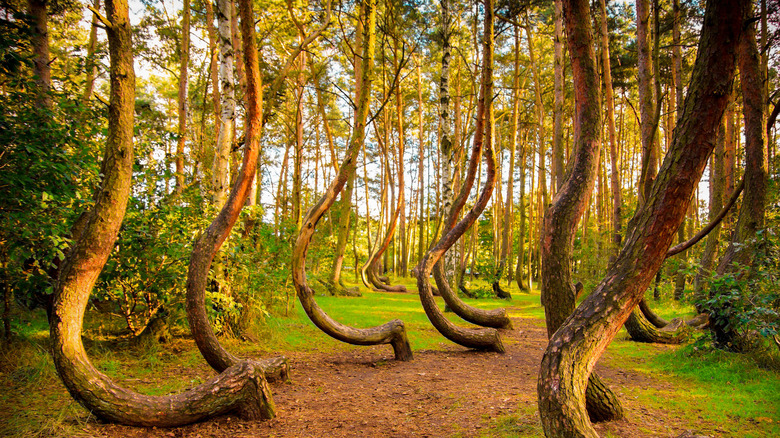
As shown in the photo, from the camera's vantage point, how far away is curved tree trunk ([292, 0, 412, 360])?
559 centimetres

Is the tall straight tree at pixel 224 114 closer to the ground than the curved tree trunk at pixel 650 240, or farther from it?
farther from it

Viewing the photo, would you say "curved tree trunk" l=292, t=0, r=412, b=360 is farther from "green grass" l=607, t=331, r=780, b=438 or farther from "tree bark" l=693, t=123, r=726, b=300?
"tree bark" l=693, t=123, r=726, b=300

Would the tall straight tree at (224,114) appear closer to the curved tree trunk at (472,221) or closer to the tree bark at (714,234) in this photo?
the curved tree trunk at (472,221)

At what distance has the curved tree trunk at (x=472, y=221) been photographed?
626cm

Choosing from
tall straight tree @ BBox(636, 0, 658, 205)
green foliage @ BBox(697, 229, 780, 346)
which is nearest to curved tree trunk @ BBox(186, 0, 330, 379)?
green foliage @ BBox(697, 229, 780, 346)

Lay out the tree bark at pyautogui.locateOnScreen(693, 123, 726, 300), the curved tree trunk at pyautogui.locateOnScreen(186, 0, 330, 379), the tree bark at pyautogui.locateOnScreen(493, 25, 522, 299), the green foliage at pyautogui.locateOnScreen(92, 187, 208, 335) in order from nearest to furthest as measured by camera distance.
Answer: the curved tree trunk at pyautogui.locateOnScreen(186, 0, 330, 379)
the green foliage at pyautogui.locateOnScreen(92, 187, 208, 335)
the tree bark at pyautogui.locateOnScreen(693, 123, 726, 300)
the tree bark at pyautogui.locateOnScreen(493, 25, 522, 299)

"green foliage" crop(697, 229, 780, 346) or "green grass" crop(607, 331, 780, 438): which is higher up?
"green foliage" crop(697, 229, 780, 346)

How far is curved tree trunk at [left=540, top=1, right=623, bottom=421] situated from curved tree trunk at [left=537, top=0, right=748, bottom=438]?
2.51 ft

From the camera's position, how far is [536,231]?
27.8m

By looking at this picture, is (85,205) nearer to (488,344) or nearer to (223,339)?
(223,339)

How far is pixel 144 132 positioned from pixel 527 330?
26.9ft

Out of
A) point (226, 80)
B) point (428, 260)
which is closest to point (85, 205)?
point (226, 80)

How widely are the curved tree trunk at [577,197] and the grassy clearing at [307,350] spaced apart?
65cm

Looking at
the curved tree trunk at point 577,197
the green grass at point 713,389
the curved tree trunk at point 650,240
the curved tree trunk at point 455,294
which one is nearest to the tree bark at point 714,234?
the green grass at point 713,389
